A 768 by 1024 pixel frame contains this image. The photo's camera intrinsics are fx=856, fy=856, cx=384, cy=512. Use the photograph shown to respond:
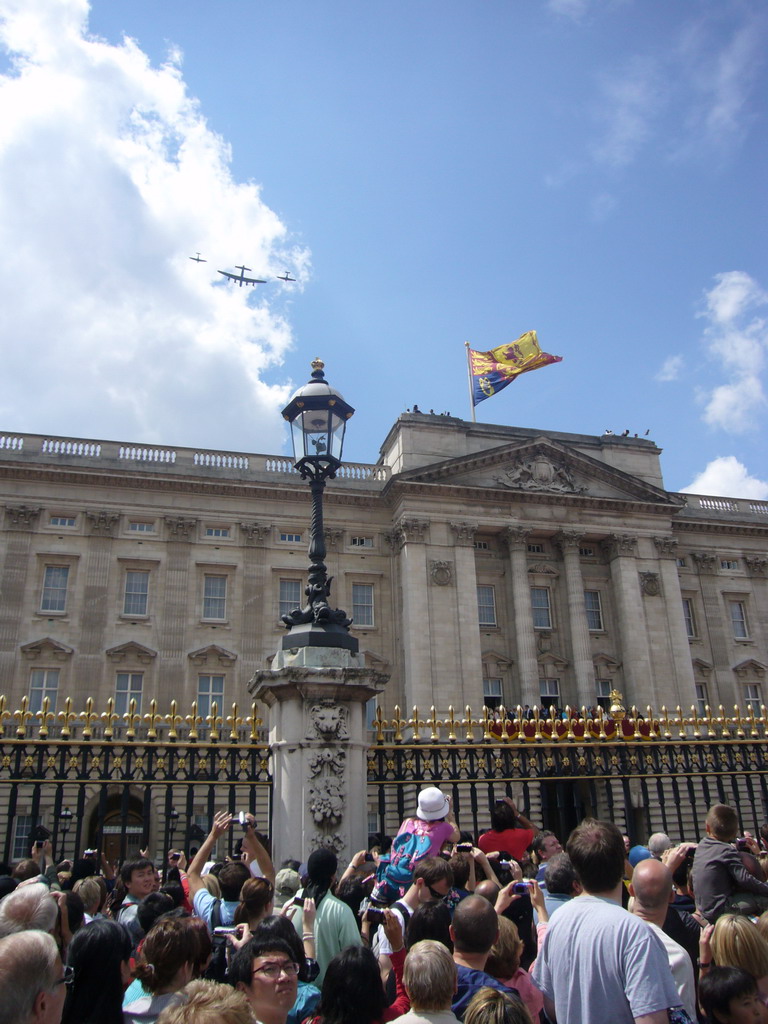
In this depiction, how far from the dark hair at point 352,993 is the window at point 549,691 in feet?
115

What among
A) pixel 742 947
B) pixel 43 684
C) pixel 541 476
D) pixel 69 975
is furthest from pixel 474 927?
pixel 541 476

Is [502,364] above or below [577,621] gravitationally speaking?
above

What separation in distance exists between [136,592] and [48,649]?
413 centimetres

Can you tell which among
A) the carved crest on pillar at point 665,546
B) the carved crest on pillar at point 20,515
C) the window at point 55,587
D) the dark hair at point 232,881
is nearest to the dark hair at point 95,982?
the dark hair at point 232,881

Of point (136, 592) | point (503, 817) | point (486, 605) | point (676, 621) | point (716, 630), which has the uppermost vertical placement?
point (136, 592)

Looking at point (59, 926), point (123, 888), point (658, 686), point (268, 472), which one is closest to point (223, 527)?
point (268, 472)

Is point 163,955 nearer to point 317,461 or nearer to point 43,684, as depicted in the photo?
point 317,461

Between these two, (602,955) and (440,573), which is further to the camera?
(440,573)

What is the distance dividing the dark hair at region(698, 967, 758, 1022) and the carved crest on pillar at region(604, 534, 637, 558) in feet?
123

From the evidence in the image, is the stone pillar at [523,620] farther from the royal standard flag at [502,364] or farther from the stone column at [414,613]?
the royal standard flag at [502,364]

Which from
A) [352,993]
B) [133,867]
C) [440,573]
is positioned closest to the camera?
[352,993]

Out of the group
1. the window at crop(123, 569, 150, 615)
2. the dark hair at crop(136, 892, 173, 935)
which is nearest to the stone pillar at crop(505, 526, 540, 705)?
the window at crop(123, 569, 150, 615)

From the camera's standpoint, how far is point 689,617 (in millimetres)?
43562

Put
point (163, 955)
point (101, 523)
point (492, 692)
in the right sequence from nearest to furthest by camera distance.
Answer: point (163, 955)
point (101, 523)
point (492, 692)
